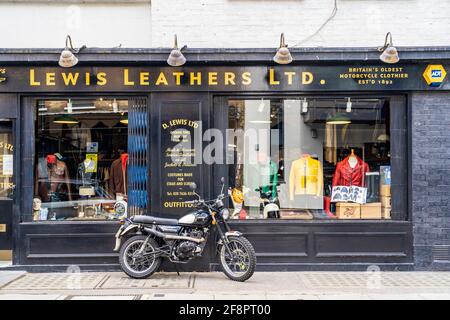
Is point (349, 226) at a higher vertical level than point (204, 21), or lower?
lower

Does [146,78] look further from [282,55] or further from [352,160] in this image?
[352,160]

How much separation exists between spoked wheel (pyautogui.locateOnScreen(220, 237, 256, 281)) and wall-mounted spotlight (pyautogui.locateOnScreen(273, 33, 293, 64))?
290cm

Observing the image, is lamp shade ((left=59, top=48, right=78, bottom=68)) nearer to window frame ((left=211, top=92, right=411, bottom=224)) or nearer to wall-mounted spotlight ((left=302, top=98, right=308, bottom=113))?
window frame ((left=211, top=92, right=411, bottom=224))

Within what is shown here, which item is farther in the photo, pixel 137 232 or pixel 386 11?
pixel 386 11

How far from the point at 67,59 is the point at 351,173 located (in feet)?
17.3

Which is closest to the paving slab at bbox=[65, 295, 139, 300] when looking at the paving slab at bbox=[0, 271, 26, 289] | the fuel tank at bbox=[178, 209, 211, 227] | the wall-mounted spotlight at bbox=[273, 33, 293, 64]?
the paving slab at bbox=[0, 271, 26, 289]

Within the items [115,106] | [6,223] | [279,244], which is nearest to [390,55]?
[279,244]

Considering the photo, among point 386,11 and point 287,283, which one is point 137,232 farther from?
point 386,11

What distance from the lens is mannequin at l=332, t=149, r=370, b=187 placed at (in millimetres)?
9992

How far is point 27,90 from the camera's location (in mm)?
9477

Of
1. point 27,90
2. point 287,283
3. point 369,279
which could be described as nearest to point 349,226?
point 369,279

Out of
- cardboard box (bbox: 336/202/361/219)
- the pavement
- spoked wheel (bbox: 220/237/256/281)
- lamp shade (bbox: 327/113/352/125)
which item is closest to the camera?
the pavement

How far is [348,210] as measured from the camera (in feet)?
32.3
